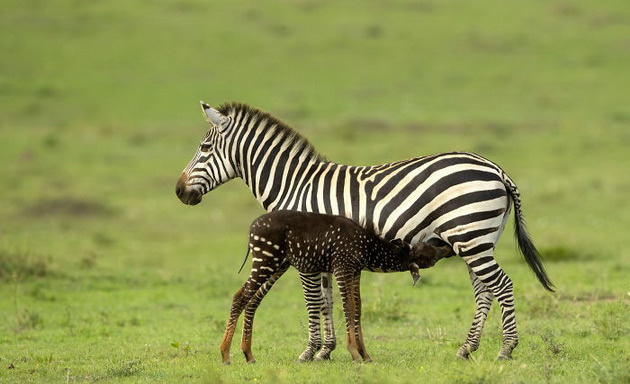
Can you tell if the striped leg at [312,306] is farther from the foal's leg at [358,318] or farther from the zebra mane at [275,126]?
the zebra mane at [275,126]

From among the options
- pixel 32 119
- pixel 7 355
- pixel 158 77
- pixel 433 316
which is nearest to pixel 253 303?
pixel 7 355

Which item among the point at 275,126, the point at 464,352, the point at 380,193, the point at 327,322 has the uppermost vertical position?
the point at 275,126

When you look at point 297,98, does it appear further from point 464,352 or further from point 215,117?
point 464,352

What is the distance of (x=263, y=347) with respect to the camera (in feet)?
34.7

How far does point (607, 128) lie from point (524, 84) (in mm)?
7337

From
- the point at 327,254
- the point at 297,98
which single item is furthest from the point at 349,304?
the point at 297,98

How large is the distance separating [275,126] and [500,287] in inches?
107

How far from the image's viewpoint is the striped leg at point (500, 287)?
349 inches

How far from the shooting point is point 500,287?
29.5ft

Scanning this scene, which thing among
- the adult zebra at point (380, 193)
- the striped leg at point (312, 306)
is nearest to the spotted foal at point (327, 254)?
the adult zebra at point (380, 193)

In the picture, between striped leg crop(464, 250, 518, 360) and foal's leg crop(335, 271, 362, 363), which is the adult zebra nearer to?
striped leg crop(464, 250, 518, 360)

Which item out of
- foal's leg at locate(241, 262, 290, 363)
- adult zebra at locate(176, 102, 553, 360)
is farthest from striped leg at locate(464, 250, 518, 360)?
foal's leg at locate(241, 262, 290, 363)

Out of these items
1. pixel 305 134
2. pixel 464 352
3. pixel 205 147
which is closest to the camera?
pixel 464 352

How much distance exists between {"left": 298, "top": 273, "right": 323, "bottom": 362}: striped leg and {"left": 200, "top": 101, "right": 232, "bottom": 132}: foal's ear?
1.78 metres
